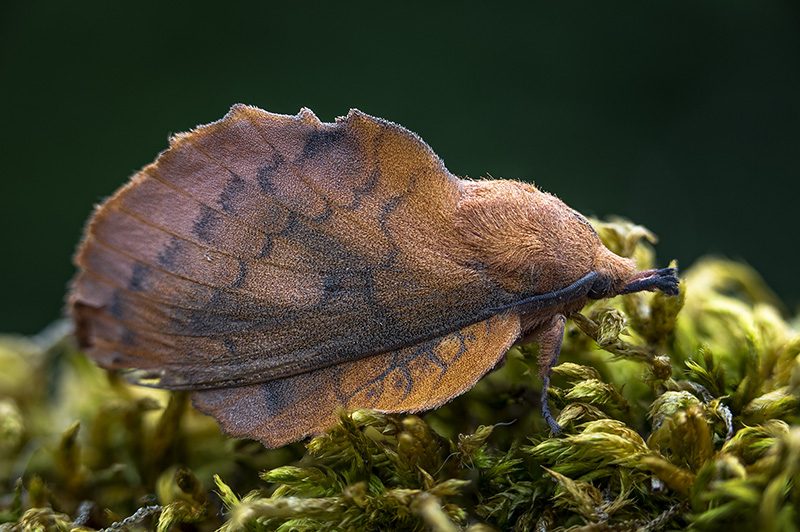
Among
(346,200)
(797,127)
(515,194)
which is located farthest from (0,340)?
(797,127)

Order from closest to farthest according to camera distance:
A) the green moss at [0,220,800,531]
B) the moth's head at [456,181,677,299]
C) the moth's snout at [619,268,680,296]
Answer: the green moss at [0,220,800,531]
the moth's head at [456,181,677,299]
the moth's snout at [619,268,680,296]

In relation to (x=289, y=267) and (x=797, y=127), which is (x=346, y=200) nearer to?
(x=289, y=267)

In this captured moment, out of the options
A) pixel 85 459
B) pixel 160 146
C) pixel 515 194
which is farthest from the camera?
pixel 160 146

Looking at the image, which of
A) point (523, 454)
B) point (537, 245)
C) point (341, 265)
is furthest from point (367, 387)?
point (537, 245)

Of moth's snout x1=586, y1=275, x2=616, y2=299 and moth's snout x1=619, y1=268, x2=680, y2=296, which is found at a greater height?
moth's snout x1=619, y1=268, x2=680, y2=296

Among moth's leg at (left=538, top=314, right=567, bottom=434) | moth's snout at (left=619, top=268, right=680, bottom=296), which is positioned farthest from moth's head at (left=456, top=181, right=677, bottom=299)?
moth's leg at (left=538, top=314, right=567, bottom=434)

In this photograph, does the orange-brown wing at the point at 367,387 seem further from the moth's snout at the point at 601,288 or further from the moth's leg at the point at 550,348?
the moth's snout at the point at 601,288

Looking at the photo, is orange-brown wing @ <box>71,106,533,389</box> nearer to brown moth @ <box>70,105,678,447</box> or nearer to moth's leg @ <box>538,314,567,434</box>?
brown moth @ <box>70,105,678,447</box>
